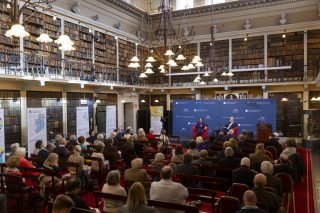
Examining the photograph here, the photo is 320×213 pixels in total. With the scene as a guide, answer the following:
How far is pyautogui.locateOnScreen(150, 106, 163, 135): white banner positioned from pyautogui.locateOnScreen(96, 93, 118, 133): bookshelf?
84.8 inches

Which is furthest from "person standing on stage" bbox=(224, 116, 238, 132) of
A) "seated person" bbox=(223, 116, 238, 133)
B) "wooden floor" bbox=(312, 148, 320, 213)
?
"wooden floor" bbox=(312, 148, 320, 213)

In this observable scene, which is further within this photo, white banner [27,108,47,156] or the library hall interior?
white banner [27,108,47,156]

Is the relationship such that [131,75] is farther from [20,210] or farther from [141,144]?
[20,210]

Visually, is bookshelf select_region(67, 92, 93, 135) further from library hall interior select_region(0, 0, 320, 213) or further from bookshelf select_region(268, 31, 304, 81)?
bookshelf select_region(268, 31, 304, 81)

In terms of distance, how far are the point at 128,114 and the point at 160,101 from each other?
2.38m

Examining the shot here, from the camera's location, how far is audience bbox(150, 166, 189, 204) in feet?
11.4

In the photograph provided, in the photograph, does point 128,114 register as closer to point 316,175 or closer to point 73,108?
point 73,108

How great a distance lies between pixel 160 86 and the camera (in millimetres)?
16938

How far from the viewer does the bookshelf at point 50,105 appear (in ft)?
33.9

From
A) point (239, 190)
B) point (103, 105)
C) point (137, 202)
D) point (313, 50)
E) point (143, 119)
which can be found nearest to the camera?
point (137, 202)

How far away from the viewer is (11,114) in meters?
9.42

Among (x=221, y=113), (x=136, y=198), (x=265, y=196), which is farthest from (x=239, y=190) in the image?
(x=221, y=113)

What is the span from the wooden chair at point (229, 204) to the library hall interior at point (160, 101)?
1 cm

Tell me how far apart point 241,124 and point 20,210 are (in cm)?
1081
